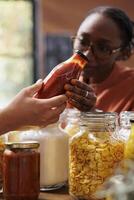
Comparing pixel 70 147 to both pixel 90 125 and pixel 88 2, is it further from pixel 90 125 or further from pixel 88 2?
pixel 88 2

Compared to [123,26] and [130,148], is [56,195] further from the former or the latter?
[123,26]

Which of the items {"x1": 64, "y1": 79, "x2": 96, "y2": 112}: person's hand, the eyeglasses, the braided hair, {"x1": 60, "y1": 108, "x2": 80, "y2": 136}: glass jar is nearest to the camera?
{"x1": 64, "y1": 79, "x2": 96, "y2": 112}: person's hand

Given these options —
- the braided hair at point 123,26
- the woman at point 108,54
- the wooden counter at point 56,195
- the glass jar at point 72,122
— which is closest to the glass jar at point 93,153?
the wooden counter at point 56,195

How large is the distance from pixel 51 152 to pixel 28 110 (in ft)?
0.45

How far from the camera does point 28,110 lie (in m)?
0.81

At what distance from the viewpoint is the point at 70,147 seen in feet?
2.78

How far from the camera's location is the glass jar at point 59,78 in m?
0.84

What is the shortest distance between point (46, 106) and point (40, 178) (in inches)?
6.8

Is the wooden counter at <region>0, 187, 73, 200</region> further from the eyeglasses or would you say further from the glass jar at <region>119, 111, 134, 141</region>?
the eyeglasses

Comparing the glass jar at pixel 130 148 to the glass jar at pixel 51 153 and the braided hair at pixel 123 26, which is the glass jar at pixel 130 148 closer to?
the glass jar at pixel 51 153

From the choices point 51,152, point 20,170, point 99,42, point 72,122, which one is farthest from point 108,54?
point 20,170

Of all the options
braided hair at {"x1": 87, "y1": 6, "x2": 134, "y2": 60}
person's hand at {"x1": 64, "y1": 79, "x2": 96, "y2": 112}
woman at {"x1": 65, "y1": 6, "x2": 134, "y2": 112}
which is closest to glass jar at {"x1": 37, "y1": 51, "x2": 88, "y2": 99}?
person's hand at {"x1": 64, "y1": 79, "x2": 96, "y2": 112}

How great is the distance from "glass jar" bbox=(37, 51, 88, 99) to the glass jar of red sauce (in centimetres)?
10

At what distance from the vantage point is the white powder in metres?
0.90
